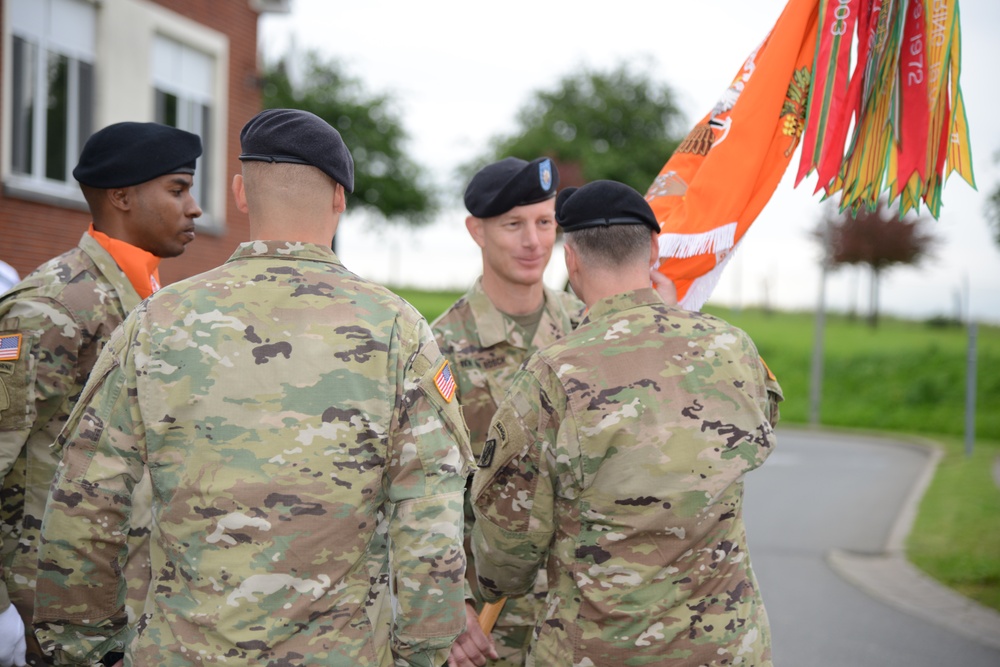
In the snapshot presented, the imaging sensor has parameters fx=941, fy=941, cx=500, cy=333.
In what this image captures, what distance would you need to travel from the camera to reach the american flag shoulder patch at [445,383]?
227cm

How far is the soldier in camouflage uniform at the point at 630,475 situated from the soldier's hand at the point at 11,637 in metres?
1.38

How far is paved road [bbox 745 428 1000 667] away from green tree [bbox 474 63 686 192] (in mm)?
27057

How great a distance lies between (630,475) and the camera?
249 centimetres

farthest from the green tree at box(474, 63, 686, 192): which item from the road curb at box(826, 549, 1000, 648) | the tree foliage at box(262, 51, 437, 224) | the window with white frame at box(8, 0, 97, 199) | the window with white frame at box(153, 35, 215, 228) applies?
the road curb at box(826, 549, 1000, 648)

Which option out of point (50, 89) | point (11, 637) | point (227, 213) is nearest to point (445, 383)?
point (11, 637)

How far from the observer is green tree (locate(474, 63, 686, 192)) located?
4244 centimetres

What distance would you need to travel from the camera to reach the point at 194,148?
127 inches

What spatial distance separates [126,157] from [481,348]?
1395 millimetres

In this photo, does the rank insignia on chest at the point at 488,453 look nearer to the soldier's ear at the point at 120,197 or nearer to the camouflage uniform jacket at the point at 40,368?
the camouflage uniform jacket at the point at 40,368

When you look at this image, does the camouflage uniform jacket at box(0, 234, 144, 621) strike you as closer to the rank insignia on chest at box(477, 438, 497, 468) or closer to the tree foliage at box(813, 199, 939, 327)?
the rank insignia on chest at box(477, 438, 497, 468)

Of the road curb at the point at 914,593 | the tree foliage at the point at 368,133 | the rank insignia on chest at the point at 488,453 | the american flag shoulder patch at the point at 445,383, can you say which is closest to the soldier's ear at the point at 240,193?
the american flag shoulder patch at the point at 445,383

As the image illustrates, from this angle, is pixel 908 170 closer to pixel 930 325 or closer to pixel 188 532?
pixel 188 532

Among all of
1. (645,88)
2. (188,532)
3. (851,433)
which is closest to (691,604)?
(188,532)

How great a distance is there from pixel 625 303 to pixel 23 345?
5.72 ft
